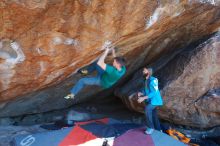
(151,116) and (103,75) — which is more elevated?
(103,75)

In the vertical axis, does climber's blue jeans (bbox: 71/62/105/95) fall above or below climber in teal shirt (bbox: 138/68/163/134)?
above

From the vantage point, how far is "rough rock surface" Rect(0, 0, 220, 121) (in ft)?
22.9

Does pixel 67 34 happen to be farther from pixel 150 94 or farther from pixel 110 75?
pixel 150 94

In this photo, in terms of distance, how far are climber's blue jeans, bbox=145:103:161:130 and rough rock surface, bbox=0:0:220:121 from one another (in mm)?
1523

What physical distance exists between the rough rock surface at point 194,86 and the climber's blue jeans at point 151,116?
1.19 m

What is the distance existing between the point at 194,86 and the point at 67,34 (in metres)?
3.69

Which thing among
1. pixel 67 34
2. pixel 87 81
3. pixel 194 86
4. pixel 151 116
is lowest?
pixel 151 116

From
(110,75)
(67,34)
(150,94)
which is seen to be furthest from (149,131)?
(67,34)

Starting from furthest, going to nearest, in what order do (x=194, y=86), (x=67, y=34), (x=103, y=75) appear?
1. (x=194, y=86)
2. (x=103, y=75)
3. (x=67, y=34)

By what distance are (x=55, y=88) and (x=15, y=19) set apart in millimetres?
2780

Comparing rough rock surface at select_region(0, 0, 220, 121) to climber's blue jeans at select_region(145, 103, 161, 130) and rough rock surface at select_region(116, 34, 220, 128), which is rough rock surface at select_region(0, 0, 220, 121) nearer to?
rough rock surface at select_region(116, 34, 220, 128)

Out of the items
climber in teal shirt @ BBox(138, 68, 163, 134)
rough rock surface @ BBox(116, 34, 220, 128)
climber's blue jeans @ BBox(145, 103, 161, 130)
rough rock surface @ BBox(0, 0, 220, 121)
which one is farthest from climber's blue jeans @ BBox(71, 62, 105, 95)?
rough rock surface @ BBox(116, 34, 220, 128)

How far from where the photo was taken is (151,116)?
823 centimetres

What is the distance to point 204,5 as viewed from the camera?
8.51 meters
